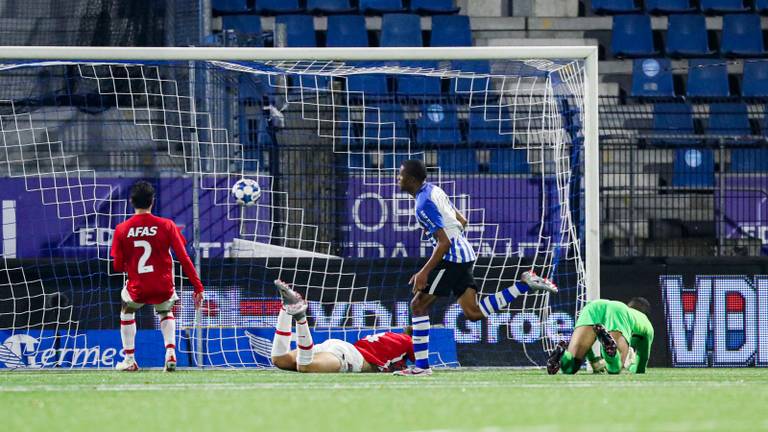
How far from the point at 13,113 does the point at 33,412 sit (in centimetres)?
678

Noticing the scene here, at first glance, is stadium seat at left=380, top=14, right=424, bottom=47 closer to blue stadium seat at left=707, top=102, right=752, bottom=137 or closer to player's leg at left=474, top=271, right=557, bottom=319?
blue stadium seat at left=707, top=102, right=752, bottom=137

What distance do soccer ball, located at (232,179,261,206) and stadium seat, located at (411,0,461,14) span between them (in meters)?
7.81

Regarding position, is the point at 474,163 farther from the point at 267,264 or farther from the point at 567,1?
the point at 567,1

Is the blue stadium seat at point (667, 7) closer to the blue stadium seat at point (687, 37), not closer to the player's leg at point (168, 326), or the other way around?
the blue stadium seat at point (687, 37)

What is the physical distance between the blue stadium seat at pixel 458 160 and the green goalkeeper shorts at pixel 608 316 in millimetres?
2781

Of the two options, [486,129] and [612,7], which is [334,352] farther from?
[612,7]

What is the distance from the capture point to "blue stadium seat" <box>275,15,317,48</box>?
1803 cm

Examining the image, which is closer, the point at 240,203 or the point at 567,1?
the point at 240,203

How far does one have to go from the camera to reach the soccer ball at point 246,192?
38.0 ft

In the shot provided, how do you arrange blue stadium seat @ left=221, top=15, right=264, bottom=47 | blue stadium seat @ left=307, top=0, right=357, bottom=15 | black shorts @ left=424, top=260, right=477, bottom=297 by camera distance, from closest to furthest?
black shorts @ left=424, top=260, right=477, bottom=297 → blue stadium seat @ left=221, top=15, right=264, bottom=47 → blue stadium seat @ left=307, top=0, right=357, bottom=15

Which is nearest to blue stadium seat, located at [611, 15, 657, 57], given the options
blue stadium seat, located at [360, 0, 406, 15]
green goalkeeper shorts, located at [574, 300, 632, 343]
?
blue stadium seat, located at [360, 0, 406, 15]

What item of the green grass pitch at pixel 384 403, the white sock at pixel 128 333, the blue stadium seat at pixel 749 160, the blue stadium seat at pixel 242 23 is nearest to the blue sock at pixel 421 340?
the green grass pitch at pixel 384 403

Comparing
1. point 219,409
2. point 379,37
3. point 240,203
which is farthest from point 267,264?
point 379,37

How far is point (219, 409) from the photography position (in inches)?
244
